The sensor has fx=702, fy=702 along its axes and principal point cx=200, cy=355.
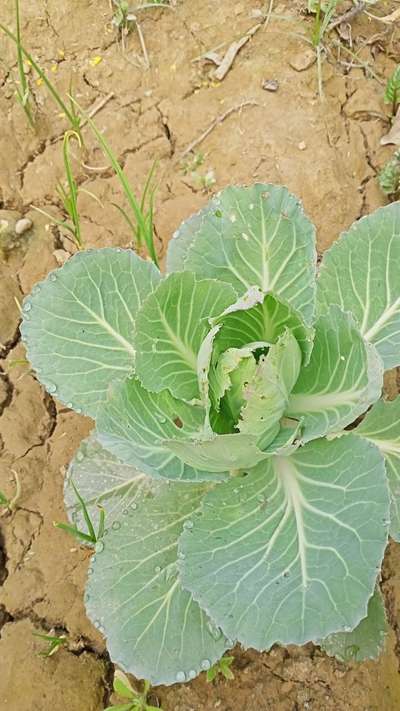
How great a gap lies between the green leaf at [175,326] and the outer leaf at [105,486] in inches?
14.8

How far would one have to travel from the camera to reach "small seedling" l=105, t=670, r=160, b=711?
171cm

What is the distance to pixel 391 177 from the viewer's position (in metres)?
2.32

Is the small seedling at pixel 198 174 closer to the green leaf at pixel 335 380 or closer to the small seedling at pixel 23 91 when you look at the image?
the small seedling at pixel 23 91

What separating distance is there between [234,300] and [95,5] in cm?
186

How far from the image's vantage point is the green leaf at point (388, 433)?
5.30 feet

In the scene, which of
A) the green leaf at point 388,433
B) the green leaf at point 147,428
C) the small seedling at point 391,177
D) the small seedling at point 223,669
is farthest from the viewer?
the small seedling at point 391,177

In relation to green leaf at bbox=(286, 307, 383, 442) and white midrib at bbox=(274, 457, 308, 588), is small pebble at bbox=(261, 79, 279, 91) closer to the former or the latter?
green leaf at bbox=(286, 307, 383, 442)

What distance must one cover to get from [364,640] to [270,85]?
6.09 feet

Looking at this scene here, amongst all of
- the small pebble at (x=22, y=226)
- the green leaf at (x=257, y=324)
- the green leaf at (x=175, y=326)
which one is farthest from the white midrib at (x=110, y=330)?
the small pebble at (x=22, y=226)

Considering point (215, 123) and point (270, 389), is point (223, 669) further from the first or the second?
point (215, 123)

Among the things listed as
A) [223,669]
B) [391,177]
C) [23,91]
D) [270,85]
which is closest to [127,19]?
[23,91]

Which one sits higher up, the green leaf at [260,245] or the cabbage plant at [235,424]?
the green leaf at [260,245]

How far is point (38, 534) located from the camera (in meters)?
2.05

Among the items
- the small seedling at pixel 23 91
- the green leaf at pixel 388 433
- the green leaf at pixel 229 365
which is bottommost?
the green leaf at pixel 388 433
